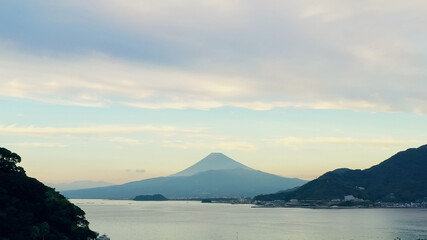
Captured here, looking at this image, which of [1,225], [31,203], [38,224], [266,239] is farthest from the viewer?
[266,239]

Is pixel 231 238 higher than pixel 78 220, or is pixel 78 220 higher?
pixel 78 220

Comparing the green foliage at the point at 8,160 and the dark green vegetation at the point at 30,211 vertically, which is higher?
the green foliage at the point at 8,160

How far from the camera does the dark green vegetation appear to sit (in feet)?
120

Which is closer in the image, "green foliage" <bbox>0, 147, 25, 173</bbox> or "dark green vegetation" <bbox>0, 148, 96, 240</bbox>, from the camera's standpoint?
"dark green vegetation" <bbox>0, 148, 96, 240</bbox>

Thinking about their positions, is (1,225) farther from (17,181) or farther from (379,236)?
(379,236)

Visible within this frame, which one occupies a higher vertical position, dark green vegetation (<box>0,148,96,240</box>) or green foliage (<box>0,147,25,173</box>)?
green foliage (<box>0,147,25,173</box>)

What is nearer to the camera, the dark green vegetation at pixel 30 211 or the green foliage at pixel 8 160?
the dark green vegetation at pixel 30 211

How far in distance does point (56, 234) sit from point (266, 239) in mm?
59154

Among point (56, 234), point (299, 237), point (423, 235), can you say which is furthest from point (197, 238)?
point (56, 234)

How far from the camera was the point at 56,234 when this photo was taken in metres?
39.7

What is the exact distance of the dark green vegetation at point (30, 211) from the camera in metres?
36.5

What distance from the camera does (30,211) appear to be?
131 ft

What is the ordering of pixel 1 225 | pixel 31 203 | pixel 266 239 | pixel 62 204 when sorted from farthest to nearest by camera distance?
1. pixel 266 239
2. pixel 62 204
3. pixel 31 203
4. pixel 1 225

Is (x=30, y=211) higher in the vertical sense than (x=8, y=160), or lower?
lower
